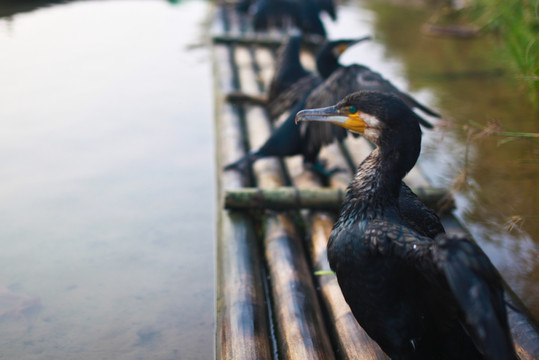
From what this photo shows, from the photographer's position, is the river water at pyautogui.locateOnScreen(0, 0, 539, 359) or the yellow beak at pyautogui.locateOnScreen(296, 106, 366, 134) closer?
the yellow beak at pyautogui.locateOnScreen(296, 106, 366, 134)

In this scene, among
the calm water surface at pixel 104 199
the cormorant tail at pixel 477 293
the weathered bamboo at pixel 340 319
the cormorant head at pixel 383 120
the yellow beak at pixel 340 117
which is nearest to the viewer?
the cormorant tail at pixel 477 293

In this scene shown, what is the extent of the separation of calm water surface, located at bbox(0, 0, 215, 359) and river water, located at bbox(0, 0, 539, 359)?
1 cm

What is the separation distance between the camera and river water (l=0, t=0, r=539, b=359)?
9.72ft

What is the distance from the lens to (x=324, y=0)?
7.63 metres

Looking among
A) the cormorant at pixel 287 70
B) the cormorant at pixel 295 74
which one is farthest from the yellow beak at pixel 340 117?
the cormorant at pixel 287 70

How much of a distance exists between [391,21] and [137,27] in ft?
14.0

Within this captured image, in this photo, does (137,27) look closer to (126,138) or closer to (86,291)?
(126,138)

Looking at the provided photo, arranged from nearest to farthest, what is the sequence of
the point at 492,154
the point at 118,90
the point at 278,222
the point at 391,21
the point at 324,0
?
the point at 278,222 → the point at 492,154 → the point at 118,90 → the point at 324,0 → the point at 391,21

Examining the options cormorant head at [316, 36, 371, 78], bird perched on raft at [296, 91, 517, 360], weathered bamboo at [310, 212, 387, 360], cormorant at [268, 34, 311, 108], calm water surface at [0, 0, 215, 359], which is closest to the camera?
bird perched on raft at [296, 91, 517, 360]

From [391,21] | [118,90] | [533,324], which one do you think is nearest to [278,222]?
[533,324]

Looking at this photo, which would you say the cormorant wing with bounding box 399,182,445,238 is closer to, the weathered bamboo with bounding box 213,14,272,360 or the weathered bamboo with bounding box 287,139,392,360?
the weathered bamboo with bounding box 287,139,392,360

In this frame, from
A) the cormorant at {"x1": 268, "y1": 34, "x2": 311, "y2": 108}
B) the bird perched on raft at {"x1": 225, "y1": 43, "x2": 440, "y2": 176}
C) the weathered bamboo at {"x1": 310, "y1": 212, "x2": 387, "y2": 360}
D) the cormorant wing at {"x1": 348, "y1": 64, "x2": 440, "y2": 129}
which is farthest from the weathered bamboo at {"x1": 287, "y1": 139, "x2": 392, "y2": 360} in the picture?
the cormorant at {"x1": 268, "y1": 34, "x2": 311, "y2": 108}

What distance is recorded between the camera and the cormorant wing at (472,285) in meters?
1.70

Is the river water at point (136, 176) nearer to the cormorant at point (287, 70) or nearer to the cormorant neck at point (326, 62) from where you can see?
the cormorant at point (287, 70)
